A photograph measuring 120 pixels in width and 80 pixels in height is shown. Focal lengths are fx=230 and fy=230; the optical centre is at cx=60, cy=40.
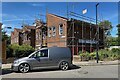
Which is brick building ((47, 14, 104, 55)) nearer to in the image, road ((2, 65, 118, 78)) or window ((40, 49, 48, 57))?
window ((40, 49, 48, 57))

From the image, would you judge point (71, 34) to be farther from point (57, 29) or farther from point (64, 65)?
point (64, 65)

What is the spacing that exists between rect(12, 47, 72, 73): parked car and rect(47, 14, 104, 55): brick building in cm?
1706

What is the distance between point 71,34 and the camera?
3544 centimetres

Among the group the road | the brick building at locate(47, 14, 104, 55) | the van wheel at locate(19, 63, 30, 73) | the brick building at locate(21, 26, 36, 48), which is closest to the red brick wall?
the brick building at locate(47, 14, 104, 55)

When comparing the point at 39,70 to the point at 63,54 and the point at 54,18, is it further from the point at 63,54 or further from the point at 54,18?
the point at 54,18

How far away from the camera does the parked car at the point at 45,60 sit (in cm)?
1645

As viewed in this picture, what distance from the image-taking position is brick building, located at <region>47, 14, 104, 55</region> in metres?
35.0

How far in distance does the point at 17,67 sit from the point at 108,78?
6655mm

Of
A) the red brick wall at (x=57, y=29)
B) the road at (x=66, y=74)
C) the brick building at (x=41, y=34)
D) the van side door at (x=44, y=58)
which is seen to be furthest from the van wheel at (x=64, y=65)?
the brick building at (x=41, y=34)

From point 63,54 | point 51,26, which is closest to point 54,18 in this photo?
point 51,26

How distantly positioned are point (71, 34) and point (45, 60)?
19014 mm

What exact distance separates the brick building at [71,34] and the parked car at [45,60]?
17.1 meters

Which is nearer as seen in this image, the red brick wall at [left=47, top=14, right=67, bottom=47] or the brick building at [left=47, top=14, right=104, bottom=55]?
the brick building at [left=47, top=14, right=104, bottom=55]

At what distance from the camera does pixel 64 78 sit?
42.9 feet
